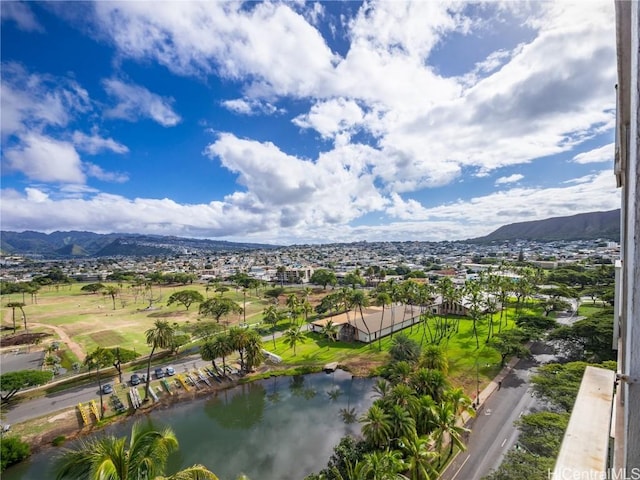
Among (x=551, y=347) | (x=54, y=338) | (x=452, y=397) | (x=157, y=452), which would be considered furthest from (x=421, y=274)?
(x=157, y=452)

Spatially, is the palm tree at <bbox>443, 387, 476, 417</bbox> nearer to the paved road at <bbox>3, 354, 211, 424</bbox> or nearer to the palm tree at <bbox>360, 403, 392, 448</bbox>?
the palm tree at <bbox>360, 403, 392, 448</bbox>

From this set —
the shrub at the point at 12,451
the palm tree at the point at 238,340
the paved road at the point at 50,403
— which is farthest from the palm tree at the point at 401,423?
the paved road at the point at 50,403

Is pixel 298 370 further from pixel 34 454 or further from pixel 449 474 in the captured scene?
pixel 34 454

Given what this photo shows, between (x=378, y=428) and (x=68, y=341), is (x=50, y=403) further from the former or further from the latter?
(x=378, y=428)

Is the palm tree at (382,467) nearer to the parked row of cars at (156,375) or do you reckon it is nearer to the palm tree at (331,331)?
the parked row of cars at (156,375)

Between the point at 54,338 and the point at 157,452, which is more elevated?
the point at 157,452

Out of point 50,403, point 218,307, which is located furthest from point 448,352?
point 50,403
